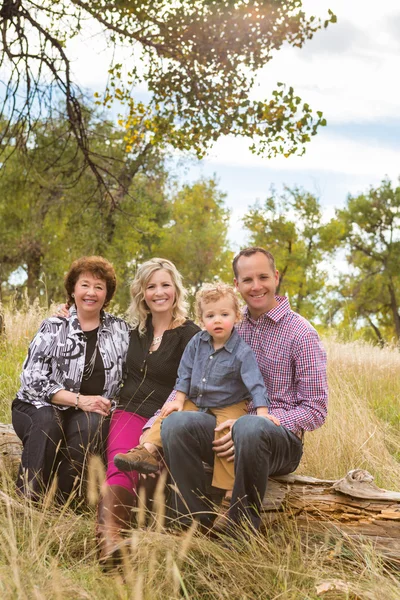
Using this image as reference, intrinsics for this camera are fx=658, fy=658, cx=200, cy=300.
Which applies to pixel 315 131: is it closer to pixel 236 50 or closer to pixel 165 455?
pixel 236 50

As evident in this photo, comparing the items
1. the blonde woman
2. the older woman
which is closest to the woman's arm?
the older woman

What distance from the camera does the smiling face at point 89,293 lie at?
15.7 feet

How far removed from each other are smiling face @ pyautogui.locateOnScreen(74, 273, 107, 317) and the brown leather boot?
1.38 meters

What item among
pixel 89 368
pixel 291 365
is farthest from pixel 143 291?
pixel 291 365

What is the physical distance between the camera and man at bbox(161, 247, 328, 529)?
12.0 feet

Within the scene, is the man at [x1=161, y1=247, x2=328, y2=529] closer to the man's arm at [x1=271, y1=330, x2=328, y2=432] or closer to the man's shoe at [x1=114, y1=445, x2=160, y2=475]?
the man's arm at [x1=271, y1=330, x2=328, y2=432]

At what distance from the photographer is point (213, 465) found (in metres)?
4.05

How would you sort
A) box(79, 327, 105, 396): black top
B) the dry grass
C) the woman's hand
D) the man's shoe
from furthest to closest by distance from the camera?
the dry grass < box(79, 327, 105, 396): black top < the woman's hand < the man's shoe

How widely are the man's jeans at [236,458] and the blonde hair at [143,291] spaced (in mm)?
1058

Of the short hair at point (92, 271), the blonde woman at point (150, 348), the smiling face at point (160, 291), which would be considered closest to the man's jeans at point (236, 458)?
the blonde woman at point (150, 348)

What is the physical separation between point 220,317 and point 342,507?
4.37 feet

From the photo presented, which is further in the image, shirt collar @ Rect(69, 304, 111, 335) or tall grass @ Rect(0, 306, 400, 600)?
shirt collar @ Rect(69, 304, 111, 335)

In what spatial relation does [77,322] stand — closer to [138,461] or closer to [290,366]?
[138,461]

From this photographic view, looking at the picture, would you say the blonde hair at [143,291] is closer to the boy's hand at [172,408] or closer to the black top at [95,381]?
the black top at [95,381]
